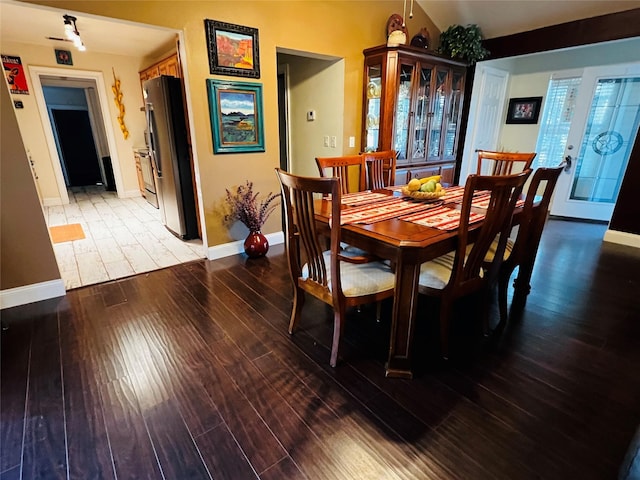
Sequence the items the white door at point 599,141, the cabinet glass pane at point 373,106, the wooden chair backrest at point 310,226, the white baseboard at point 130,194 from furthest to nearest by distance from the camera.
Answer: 1. the white baseboard at point 130,194
2. the white door at point 599,141
3. the cabinet glass pane at point 373,106
4. the wooden chair backrest at point 310,226

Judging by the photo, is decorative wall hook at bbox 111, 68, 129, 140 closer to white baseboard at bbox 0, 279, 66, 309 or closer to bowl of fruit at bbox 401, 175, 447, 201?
white baseboard at bbox 0, 279, 66, 309

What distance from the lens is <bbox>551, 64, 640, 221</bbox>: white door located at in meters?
4.15

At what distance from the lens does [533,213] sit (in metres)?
2.20

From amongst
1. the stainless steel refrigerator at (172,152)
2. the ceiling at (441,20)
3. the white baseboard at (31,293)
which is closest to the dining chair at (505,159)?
the ceiling at (441,20)

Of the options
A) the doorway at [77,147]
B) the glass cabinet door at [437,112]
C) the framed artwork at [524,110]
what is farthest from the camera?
the doorway at [77,147]

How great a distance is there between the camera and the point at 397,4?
12.5 ft

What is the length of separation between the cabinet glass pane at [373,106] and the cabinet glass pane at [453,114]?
1.07 m

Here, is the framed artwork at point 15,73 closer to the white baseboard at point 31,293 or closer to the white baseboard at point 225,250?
the white baseboard at point 31,293

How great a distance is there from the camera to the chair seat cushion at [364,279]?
1720 mm

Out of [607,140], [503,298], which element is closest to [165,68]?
[503,298]

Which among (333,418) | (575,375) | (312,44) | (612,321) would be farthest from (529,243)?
(312,44)

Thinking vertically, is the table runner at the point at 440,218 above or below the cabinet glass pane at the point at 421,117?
below

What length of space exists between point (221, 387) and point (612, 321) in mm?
2518

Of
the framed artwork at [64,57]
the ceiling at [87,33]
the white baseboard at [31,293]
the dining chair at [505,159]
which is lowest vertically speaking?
the white baseboard at [31,293]
